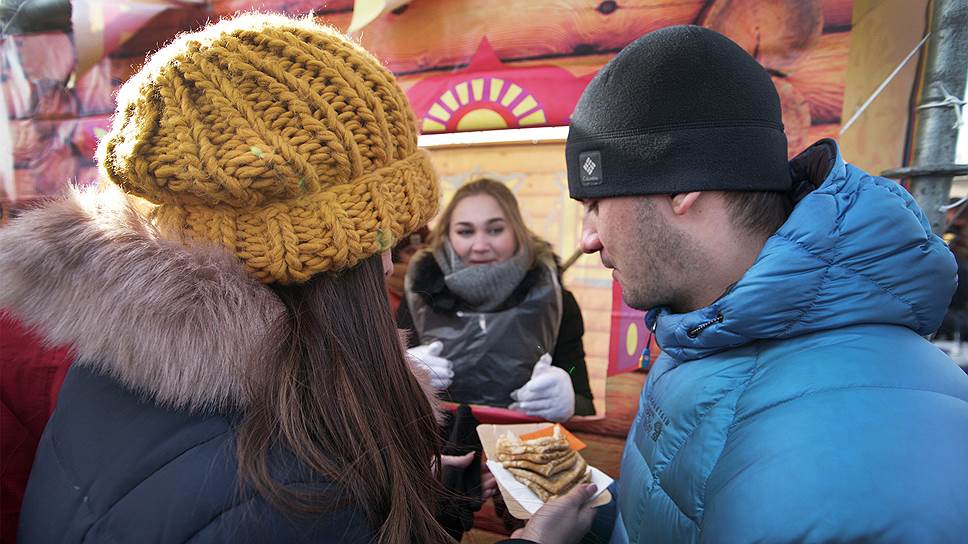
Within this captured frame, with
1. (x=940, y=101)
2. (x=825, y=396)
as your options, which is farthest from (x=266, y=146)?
(x=940, y=101)

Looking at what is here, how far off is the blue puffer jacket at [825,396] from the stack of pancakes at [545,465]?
30.2 inches

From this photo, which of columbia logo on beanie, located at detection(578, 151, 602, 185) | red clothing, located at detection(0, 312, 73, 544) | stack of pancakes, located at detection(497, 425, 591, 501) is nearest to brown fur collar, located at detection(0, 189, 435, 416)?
red clothing, located at detection(0, 312, 73, 544)

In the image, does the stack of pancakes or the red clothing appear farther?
the stack of pancakes

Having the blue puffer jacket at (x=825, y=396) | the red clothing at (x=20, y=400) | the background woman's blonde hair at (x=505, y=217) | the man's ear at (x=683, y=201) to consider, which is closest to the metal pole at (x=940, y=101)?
the blue puffer jacket at (x=825, y=396)

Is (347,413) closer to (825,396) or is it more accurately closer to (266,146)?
(266,146)

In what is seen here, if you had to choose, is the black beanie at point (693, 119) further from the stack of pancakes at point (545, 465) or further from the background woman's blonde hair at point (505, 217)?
the background woman's blonde hair at point (505, 217)

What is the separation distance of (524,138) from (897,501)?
243cm

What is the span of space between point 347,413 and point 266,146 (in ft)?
1.61

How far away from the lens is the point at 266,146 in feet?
2.73

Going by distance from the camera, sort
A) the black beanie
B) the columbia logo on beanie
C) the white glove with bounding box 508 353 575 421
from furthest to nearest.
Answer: the white glove with bounding box 508 353 575 421
the columbia logo on beanie
the black beanie

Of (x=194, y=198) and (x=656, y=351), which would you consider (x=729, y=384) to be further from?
(x=656, y=351)

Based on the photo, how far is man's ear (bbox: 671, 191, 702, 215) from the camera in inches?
44.3

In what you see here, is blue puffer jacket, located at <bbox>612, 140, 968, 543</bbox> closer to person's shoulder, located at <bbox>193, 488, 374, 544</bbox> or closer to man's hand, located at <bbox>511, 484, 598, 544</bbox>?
man's hand, located at <bbox>511, 484, 598, 544</bbox>

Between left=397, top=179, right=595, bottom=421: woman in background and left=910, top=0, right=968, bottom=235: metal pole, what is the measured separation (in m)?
1.67
